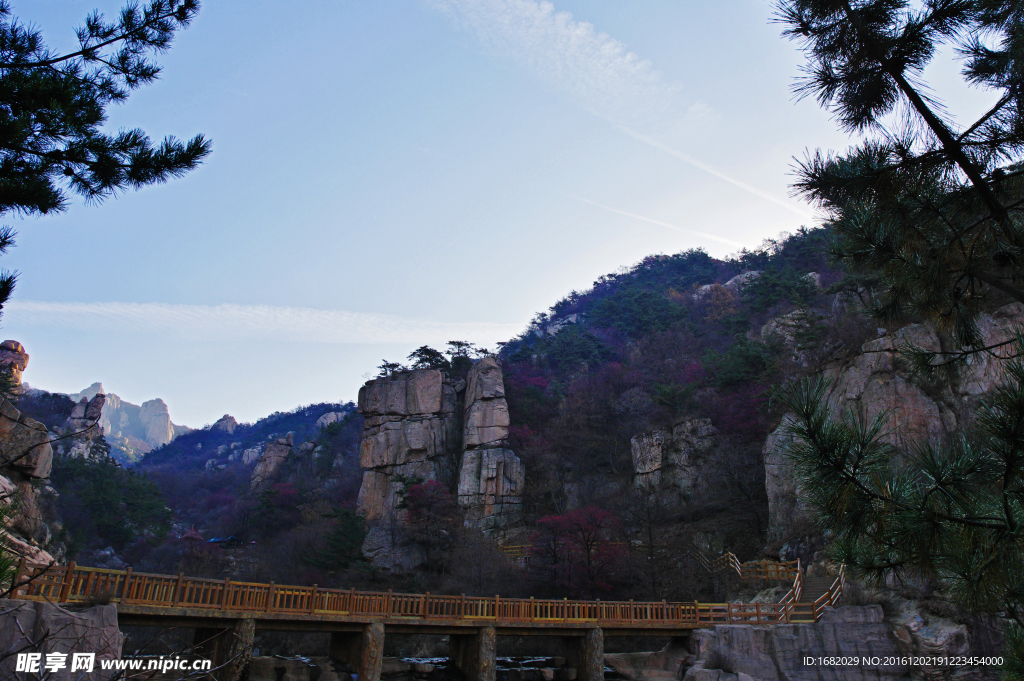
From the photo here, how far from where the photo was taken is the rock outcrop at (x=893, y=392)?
18.5m

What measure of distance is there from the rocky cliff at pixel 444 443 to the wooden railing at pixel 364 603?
15231 millimetres

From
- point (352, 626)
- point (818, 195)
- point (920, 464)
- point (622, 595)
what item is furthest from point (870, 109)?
point (622, 595)

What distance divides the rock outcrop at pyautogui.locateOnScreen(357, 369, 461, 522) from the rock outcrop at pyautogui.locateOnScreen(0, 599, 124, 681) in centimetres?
2335

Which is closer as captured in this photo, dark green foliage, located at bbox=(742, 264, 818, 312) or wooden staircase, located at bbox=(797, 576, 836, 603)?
wooden staircase, located at bbox=(797, 576, 836, 603)

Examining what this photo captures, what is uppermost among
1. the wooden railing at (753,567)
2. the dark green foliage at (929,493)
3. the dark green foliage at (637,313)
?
the dark green foliage at (637,313)

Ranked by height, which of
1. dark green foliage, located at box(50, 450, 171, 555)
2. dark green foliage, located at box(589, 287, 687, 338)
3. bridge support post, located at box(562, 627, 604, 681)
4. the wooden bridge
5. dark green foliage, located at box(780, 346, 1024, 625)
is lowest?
bridge support post, located at box(562, 627, 604, 681)

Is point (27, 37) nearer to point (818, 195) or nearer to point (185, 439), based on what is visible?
point (818, 195)

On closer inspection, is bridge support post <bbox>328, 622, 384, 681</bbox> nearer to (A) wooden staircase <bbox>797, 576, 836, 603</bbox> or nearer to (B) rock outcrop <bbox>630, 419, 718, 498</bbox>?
(A) wooden staircase <bbox>797, 576, 836, 603</bbox>

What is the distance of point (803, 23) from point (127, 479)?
4834cm

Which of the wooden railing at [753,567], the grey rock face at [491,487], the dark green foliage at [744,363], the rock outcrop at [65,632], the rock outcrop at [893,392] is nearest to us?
the rock outcrop at [65,632]

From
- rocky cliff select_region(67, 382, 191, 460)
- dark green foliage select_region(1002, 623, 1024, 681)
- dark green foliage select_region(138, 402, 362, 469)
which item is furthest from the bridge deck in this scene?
rocky cliff select_region(67, 382, 191, 460)

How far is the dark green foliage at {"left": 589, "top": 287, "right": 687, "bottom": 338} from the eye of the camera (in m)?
46.9

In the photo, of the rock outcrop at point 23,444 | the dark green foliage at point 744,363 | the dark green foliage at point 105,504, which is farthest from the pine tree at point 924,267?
the dark green foliage at point 105,504

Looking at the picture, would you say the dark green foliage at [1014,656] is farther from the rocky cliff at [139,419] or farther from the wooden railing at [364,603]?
the rocky cliff at [139,419]
